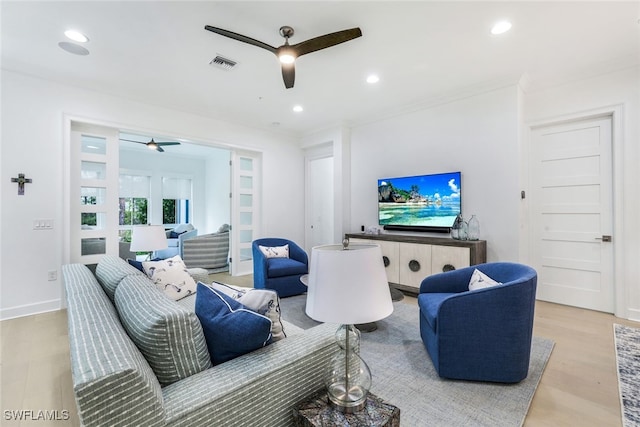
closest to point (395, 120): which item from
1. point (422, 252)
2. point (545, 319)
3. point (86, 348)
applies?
point (422, 252)

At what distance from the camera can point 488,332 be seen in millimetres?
1887

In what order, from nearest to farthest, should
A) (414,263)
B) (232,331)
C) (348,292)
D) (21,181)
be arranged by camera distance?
(348,292) < (232,331) < (21,181) < (414,263)

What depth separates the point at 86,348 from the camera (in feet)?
2.99

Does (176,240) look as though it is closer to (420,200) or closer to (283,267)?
(283,267)

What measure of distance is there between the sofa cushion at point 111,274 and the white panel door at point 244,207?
290 cm

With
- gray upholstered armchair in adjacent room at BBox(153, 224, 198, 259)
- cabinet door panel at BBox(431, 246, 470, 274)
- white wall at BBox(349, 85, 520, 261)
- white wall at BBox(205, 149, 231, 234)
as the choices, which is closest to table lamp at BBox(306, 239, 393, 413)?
cabinet door panel at BBox(431, 246, 470, 274)

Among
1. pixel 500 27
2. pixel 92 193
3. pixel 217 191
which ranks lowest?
pixel 92 193

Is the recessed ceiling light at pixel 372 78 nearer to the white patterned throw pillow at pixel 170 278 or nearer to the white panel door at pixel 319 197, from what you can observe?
the white panel door at pixel 319 197

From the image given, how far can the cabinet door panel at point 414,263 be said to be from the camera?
3760mm

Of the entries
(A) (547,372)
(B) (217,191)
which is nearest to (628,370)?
(A) (547,372)

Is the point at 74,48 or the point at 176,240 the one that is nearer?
the point at 74,48

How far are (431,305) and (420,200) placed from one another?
2277 mm

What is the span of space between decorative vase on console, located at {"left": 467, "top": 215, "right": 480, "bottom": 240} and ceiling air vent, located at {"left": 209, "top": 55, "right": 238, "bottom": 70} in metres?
3.44

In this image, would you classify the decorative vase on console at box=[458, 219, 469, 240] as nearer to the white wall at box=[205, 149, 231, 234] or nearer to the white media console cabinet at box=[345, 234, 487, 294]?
the white media console cabinet at box=[345, 234, 487, 294]
